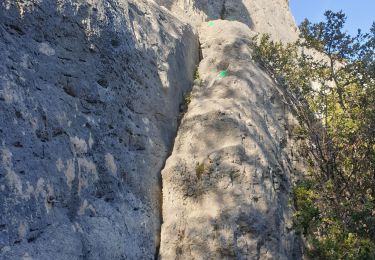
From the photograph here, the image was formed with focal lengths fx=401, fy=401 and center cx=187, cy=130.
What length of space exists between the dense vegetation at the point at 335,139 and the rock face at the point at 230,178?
0.50 metres

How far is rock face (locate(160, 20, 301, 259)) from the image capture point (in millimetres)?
6234

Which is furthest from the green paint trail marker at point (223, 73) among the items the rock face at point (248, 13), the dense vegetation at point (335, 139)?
the rock face at point (248, 13)

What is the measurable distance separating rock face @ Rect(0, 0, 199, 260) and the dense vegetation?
10.5ft

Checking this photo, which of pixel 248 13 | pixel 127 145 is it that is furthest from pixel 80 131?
pixel 248 13

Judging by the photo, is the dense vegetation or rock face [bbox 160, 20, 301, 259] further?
the dense vegetation

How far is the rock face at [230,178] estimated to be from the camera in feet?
20.5

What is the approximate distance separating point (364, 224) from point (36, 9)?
23.3ft

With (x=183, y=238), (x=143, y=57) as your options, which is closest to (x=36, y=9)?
(x=143, y=57)

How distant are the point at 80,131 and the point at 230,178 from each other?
2.62 m

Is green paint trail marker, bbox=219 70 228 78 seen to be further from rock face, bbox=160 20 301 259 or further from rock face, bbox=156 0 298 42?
rock face, bbox=156 0 298 42

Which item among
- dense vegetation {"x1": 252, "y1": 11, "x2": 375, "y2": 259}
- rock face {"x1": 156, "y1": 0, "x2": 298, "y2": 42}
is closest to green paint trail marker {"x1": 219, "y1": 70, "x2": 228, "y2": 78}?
dense vegetation {"x1": 252, "y1": 11, "x2": 375, "y2": 259}

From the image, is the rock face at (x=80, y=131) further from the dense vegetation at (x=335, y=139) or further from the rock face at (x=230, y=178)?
the dense vegetation at (x=335, y=139)

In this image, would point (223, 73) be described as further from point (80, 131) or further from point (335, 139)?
point (80, 131)

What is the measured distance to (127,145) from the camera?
639 cm
